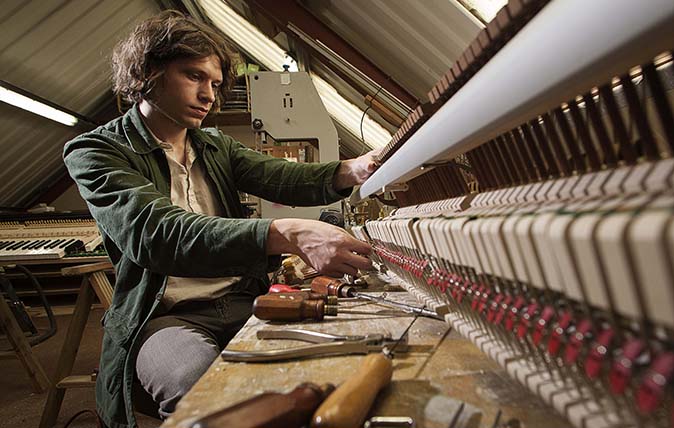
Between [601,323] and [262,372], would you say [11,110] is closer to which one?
[262,372]

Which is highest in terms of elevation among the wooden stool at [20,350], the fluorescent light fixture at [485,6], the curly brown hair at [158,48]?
the fluorescent light fixture at [485,6]

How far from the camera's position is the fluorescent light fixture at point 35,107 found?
5531 millimetres

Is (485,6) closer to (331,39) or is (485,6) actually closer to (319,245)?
(319,245)

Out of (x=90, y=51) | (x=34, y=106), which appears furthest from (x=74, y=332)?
(x=90, y=51)

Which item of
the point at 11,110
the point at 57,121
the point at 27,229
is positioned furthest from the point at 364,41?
Result: the point at 57,121

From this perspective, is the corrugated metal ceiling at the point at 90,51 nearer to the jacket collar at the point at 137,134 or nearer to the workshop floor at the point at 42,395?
the jacket collar at the point at 137,134

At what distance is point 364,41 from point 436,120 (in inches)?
135

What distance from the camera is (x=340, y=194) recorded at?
7.47ft

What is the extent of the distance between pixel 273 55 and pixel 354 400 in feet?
25.5

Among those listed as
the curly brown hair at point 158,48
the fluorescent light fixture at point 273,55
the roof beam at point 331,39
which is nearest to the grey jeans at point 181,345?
the curly brown hair at point 158,48

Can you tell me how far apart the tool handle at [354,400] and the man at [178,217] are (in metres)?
0.47

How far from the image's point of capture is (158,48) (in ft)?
6.18

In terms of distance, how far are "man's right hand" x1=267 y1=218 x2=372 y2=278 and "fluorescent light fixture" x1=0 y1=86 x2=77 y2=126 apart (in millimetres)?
5834

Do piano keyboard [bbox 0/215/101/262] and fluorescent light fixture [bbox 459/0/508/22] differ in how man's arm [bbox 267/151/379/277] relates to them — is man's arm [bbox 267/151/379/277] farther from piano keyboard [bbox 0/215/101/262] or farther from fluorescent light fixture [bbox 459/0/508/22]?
piano keyboard [bbox 0/215/101/262]
